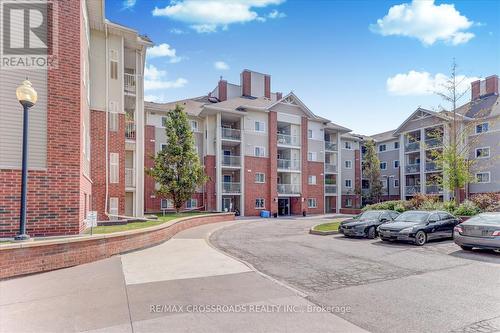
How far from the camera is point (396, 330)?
4723 millimetres

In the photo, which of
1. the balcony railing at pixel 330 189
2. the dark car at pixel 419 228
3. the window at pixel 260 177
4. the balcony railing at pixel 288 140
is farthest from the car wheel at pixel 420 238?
the balcony railing at pixel 330 189

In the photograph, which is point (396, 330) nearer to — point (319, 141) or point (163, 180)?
point (163, 180)

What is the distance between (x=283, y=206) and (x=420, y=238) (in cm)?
2486

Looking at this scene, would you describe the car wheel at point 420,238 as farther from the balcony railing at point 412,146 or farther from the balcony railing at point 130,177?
the balcony railing at point 412,146

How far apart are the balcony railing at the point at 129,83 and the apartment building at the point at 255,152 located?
33.9 ft

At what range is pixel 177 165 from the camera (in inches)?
975

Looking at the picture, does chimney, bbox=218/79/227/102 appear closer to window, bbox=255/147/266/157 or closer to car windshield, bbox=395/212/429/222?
window, bbox=255/147/266/157

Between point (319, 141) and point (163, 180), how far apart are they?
72.0 ft

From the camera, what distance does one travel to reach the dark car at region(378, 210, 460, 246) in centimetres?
1300

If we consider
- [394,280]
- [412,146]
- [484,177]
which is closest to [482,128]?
[484,177]

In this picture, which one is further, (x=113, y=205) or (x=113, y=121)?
(x=113, y=121)

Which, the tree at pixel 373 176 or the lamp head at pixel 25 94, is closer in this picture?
the lamp head at pixel 25 94

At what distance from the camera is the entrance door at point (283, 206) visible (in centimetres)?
3731

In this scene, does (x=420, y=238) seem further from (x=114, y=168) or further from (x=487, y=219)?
(x=114, y=168)
